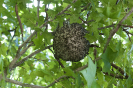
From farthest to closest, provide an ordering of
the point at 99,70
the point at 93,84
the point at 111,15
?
the point at 99,70
the point at 111,15
the point at 93,84

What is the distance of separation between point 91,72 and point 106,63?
0.63ft

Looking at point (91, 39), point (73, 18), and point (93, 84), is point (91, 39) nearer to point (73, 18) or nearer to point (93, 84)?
point (73, 18)

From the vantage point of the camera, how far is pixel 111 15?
1.49ft

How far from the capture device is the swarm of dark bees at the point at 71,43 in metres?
0.79

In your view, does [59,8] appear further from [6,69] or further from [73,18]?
[6,69]

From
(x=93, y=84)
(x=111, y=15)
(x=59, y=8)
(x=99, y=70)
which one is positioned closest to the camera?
(x=93, y=84)

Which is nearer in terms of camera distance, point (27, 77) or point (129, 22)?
point (129, 22)

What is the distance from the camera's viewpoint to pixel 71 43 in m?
0.78

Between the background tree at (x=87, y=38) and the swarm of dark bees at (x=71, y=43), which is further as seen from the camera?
the swarm of dark bees at (x=71, y=43)

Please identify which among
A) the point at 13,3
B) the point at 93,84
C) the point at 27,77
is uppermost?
the point at 13,3

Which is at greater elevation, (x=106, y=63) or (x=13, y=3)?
(x=13, y=3)

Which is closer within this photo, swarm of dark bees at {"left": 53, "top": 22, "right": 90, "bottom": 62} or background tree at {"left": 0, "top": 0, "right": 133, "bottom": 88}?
background tree at {"left": 0, "top": 0, "right": 133, "bottom": 88}

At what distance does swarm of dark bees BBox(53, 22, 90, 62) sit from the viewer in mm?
785

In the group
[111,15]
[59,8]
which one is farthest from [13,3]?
[111,15]
